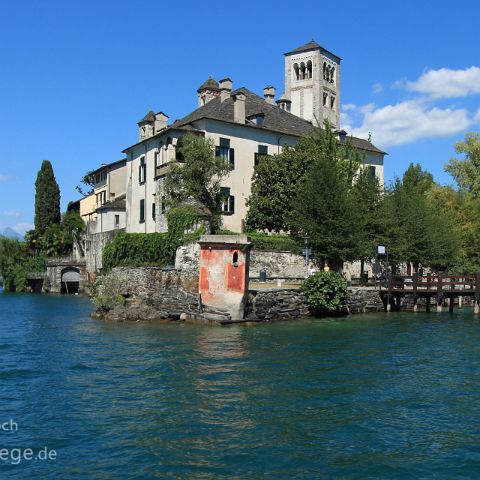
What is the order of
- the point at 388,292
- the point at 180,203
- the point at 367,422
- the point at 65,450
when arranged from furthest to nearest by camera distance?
1. the point at 180,203
2. the point at 388,292
3. the point at 367,422
4. the point at 65,450

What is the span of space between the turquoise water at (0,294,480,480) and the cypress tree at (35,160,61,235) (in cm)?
5838

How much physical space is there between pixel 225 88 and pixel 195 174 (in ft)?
51.2

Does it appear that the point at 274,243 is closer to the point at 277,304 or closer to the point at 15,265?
the point at 277,304

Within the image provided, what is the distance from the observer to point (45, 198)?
265ft

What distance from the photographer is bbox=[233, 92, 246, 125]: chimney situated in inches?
2042

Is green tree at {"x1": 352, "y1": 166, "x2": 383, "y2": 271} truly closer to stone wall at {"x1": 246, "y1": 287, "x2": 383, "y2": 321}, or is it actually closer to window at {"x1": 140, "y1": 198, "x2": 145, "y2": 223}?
stone wall at {"x1": 246, "y1": 287, "x2": 383, "y2": 321}

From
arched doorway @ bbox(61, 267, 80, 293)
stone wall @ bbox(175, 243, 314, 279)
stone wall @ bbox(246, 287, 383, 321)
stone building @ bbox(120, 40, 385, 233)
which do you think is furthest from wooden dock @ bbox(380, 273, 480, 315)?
arched doorway @ bbox(61, 267, 80, 293)

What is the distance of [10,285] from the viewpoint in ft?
255

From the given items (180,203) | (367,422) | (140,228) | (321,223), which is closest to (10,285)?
(140,228)

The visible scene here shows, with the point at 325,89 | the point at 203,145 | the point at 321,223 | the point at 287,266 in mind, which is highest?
the point at 325,89

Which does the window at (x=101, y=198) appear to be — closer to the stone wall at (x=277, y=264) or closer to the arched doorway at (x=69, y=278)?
the arched doorway at (x=69, y=278)

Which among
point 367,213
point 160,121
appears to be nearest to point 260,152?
point 160,121

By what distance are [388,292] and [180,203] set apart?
1612 cm

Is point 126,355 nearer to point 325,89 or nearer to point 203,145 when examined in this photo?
point 203,145
